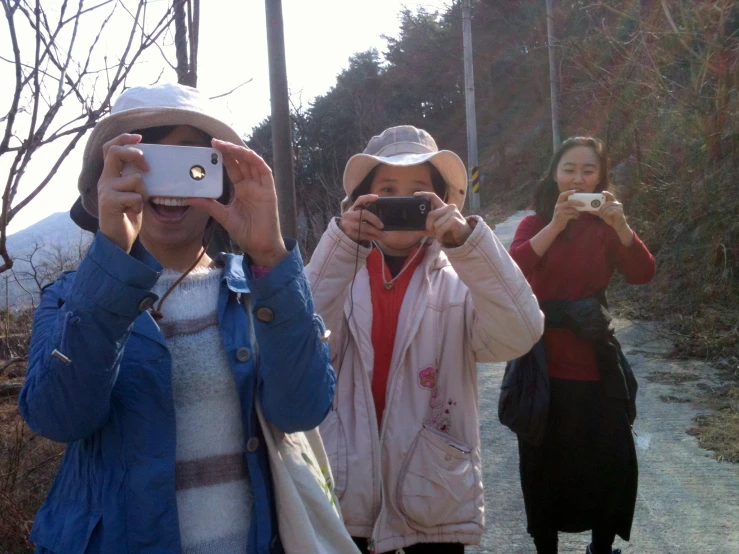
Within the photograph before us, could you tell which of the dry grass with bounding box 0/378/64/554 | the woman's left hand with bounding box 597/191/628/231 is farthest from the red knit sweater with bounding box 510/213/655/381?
the dry grass with bounding box 0/378/64/554

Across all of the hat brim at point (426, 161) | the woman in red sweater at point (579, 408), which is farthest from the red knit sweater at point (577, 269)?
the hat brim at point (426, 161)

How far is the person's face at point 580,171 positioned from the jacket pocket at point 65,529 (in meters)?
2.46

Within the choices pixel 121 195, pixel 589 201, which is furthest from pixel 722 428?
pixel 121 195

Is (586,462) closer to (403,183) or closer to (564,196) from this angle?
(564,196)

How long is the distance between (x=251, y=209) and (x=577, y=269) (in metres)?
1.89

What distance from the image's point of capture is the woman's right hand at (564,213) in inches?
113

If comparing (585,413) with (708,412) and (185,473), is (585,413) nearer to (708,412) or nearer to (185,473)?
(185,473)

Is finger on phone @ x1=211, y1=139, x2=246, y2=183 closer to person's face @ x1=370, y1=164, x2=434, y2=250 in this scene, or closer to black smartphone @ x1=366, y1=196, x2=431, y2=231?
black smartphone @ x1=366, y1=196, x2=431, y2=231

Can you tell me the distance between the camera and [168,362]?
1409 mm

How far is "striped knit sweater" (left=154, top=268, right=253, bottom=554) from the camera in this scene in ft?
4.59

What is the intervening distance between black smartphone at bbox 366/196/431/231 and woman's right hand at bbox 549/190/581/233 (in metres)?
1.01

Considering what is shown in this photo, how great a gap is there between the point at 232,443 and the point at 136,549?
0.88ft

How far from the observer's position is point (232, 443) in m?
1.46

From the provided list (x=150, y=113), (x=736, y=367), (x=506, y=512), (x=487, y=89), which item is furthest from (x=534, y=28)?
(x=150, y=113)
